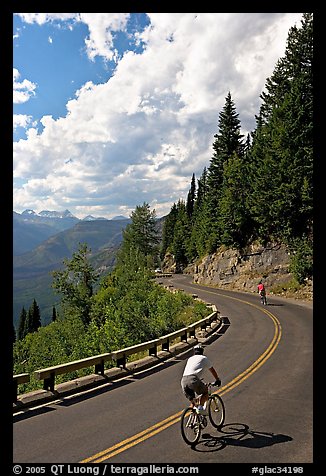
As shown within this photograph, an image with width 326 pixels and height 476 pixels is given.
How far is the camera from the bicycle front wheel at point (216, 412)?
8750 millimetres

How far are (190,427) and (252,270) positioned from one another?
39947 millimetres

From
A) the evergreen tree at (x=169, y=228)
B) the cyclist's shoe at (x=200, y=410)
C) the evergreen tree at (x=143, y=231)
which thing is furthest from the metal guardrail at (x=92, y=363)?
the evergreen tree at (x=169, y=228)

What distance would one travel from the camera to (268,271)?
4353 cm

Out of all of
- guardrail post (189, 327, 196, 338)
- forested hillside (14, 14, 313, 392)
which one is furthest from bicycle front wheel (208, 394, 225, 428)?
forested hillside (14, 14, 313, 392)

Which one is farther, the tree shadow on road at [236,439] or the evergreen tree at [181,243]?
the evergreen tree at [181,243]

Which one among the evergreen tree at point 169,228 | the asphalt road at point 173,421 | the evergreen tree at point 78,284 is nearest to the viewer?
the asphalt road at point 173,421

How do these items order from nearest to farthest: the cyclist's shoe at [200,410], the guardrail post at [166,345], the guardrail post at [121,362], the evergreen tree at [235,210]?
1. the cyclist's shoe at [200,410]
2. the guardrail post at [121,362]
3. the guardrail post at [166,345]
4. the evergreen tree at [235,210]

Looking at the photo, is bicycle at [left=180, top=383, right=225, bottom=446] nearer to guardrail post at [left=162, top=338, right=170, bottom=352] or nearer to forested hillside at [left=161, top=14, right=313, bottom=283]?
guardrail post at [left=162, top=338, right=170, bottom=352]

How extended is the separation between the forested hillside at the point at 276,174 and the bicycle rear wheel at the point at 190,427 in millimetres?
30153

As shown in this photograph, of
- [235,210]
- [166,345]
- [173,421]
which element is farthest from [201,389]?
[235,210]

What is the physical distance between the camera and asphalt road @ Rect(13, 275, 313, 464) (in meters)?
7.41

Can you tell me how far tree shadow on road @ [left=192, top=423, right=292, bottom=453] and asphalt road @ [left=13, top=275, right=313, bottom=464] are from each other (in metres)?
0.02

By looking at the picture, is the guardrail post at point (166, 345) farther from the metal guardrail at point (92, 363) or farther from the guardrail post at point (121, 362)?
the guardrail post at point (121, 362)
